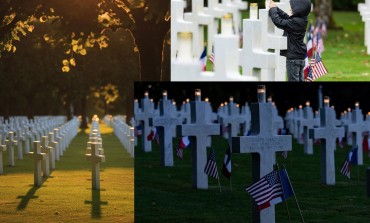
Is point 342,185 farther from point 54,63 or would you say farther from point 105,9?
point 54,63

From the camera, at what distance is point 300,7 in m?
16.4

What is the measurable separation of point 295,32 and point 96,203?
203 inches

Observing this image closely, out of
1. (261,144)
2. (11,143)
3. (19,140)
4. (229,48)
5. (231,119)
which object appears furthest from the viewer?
(19,140)

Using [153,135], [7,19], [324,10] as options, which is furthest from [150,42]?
[324,10]

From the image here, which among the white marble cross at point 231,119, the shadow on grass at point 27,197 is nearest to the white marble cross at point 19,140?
the white marble cross at point 231,119

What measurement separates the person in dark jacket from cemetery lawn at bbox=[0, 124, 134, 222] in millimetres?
3194

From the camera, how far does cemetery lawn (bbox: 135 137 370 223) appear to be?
55.7 ft

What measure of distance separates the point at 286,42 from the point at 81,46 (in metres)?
12.4

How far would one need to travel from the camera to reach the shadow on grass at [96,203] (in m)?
18.2

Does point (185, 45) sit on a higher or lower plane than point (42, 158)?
higher

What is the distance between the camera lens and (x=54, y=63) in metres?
69.2

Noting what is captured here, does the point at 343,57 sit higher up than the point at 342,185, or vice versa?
the point at 343,57

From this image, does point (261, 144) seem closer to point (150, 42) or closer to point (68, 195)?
point (68, 195)

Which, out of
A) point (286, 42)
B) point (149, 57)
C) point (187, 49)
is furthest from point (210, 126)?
point (149, 57)
